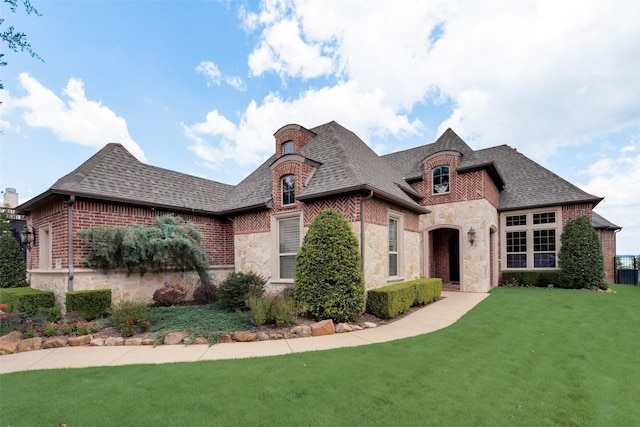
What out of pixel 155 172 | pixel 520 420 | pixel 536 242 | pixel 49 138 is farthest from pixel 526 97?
pixel 49 138

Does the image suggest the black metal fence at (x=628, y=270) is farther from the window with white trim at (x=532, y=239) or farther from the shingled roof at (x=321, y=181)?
the shingled roof at (x=321, y=181)

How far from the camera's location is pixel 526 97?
10.6 m

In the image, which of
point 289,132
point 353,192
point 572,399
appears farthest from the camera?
point 289,132

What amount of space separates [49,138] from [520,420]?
12.8 m

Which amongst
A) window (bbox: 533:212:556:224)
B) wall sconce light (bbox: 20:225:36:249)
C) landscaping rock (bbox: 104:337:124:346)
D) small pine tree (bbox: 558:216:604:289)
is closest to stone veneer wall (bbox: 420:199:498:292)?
window (bbox: 533:212:556:224)

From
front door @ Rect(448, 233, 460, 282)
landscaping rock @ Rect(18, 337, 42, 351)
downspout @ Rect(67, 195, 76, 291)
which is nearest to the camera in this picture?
landscaping rock @ Rect(18, 337, 42, 351)

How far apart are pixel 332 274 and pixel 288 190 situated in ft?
11.9

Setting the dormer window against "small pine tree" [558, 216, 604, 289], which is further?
"small pine tree" [558, 216, 604, 289]

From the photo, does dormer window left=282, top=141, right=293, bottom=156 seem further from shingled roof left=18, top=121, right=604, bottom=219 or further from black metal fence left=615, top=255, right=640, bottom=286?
black metal fence left=615, top=255, right=640, bottom=286

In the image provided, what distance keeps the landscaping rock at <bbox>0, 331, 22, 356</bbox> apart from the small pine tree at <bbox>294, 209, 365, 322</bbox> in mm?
5567

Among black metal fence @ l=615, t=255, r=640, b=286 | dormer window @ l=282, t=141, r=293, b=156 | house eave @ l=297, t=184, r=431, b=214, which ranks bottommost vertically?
black metal fence @ l=615, t=255, r=640, b=286

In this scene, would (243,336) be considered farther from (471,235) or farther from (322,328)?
(471,235)

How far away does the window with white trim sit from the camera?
14.0 meters

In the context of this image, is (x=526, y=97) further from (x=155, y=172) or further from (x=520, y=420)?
(x=155, y=172)
